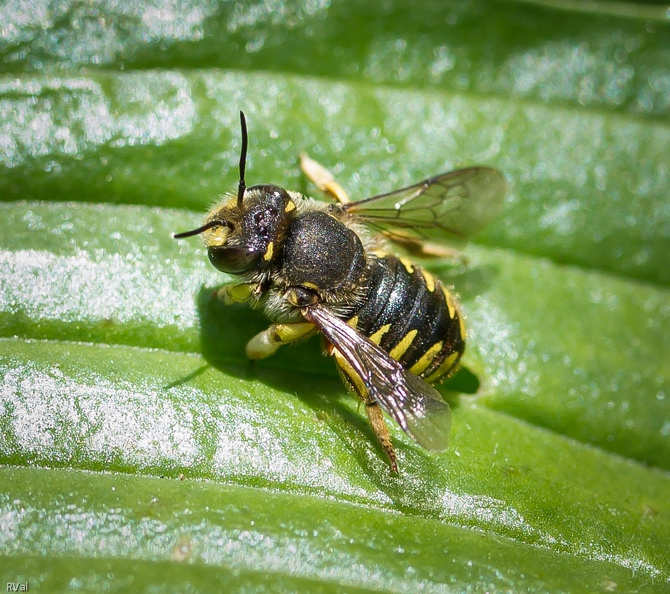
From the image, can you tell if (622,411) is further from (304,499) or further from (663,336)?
(304,499)

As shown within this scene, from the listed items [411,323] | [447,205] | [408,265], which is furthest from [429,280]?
[447,205]

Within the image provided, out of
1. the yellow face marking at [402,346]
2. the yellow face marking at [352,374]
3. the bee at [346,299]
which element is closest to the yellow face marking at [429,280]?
the bee at [346,299]

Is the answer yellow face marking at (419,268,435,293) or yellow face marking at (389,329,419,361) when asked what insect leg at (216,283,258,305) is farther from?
yellow face marking at (419,268,435,293)

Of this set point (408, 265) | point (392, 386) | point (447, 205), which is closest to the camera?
point (392, 386)

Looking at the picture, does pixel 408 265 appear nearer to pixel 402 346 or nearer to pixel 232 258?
pixel 402 346

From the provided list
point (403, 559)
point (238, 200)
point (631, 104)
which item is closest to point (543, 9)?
point (631, 104)
